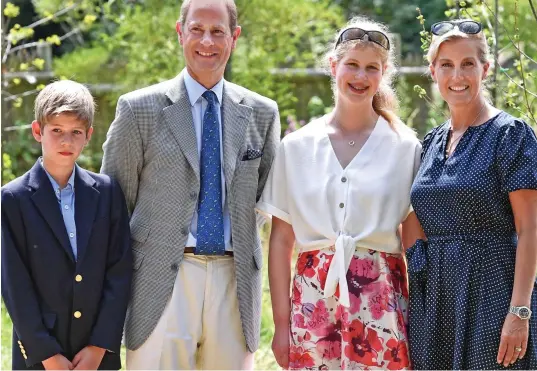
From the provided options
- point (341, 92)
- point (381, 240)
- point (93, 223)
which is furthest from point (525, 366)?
point (93, 223)

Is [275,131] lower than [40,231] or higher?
higher

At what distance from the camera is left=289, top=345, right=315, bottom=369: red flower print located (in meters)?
3.80

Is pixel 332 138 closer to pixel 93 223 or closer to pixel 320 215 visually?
pixel 320 215

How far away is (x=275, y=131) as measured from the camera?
421cm

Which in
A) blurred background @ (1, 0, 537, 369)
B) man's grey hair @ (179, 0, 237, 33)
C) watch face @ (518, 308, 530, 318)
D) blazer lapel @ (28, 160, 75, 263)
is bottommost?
watch face @ (518, 308, 530, 318)

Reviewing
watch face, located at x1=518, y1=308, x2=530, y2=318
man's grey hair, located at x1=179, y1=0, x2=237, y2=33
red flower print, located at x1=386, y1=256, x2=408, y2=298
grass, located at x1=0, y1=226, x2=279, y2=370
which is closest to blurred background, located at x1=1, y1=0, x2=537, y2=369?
grass, located at x1=0, y1=226, x2=279, y2=370

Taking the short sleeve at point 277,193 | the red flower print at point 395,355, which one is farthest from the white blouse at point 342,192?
the red flower print at point 395,355

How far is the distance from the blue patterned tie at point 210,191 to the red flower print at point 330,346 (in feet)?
1.68

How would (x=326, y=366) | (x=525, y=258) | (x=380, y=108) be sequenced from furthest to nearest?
(x=380, y=108) → (x=326, y=366) → (x=525, y=258)

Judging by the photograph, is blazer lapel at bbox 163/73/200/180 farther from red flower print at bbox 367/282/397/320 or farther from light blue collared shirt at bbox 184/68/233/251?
red flower print at bbox 367/282/397/320

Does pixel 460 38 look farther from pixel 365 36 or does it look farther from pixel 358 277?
pixel 358 277

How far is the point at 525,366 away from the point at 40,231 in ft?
5.86

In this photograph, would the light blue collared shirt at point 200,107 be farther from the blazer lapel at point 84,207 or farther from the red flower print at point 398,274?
the red flower print at point 398,274

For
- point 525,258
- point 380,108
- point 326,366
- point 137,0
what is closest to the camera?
point 525,258
